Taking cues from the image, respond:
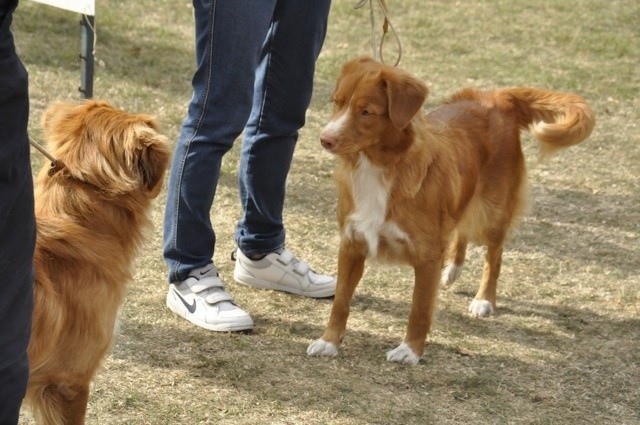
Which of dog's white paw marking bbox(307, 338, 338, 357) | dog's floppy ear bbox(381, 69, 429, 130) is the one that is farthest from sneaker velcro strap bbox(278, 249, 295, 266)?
dog's floppy ear bbox(381, 69, 429, 130)

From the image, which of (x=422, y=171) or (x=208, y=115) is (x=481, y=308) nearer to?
(x=422, y=171)

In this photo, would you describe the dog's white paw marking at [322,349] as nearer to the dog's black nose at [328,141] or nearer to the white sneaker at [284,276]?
the white sneaker at [284,276]

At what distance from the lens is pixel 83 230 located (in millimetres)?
3104

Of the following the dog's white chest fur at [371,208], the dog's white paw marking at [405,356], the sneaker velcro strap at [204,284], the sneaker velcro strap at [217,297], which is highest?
the dog's white chest fur at [371,208]

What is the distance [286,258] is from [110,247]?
1665mm

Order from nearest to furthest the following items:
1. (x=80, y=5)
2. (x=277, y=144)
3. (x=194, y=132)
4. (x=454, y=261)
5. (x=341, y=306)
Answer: (x=194, y=132), (x=341, y=306), (x=277, y=144), (x=80, y=5), (x=454, y=261)

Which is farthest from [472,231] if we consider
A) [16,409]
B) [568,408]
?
[16,409]

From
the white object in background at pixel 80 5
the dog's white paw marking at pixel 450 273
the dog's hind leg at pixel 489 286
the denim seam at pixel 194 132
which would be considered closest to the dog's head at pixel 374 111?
the denim seam at pixel 194 132

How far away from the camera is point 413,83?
385cm

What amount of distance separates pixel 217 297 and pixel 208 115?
86cm

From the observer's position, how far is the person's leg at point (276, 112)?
169 inches

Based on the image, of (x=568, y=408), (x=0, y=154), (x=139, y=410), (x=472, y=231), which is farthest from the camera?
(x=472, y=231)

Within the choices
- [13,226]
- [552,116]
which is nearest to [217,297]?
[552,116]

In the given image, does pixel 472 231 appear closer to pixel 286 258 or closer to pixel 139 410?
pixel 286 258
